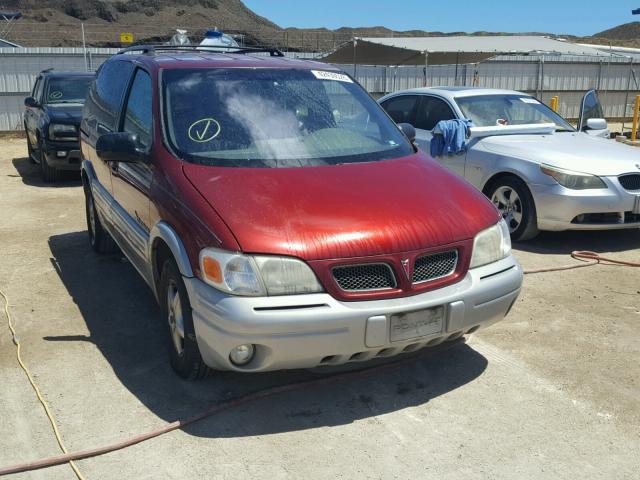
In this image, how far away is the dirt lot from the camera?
10.1 feet

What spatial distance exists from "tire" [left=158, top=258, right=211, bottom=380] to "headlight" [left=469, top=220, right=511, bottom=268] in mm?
1535

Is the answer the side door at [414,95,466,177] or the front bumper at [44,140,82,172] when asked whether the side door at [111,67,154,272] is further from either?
the front bumper at [44,140,82,172]

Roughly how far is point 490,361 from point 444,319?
2.95ft

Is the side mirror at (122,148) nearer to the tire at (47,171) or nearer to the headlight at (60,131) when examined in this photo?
the headlight at (60,131)

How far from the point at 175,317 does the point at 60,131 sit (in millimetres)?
7292

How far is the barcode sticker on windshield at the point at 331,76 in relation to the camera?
4.76 meters

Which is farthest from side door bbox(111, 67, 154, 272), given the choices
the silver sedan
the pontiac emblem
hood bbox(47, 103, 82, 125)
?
hood bbox(47, 103, 82, 125)

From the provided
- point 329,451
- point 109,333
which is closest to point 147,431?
point 329,451

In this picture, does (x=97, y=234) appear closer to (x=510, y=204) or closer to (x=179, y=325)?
(x=179, y=325)

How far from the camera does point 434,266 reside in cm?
346

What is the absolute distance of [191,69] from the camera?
4406 millimetres

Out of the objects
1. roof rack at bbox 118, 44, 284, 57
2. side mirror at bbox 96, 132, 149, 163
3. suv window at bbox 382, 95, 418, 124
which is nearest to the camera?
side mirror at bbox 96, 132, 149, 163

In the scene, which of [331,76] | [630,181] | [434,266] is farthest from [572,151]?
[434,266]

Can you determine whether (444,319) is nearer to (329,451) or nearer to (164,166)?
(329,451)
